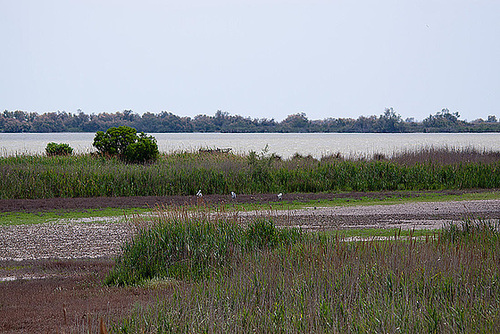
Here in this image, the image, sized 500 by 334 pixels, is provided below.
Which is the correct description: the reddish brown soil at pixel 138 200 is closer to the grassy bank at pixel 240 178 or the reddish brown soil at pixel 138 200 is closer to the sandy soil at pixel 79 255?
the sandy soil at pixel 79 255

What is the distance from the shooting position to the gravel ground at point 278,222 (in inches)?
494

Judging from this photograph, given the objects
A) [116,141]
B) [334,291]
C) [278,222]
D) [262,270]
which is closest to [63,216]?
[278,222]

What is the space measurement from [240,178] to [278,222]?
35.0ft

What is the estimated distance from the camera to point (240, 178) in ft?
79.5

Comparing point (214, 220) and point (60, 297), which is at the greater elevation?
point (214, 220)

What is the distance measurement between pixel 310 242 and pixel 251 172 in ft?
51.1

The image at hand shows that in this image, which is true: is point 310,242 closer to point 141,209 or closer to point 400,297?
point 400,297

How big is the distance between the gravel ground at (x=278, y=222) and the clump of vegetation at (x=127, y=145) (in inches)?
573

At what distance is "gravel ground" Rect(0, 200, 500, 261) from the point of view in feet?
41.2

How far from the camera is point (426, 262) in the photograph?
7.58m

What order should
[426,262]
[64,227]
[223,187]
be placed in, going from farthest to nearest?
[223,187] → [64,227] → [426,262]

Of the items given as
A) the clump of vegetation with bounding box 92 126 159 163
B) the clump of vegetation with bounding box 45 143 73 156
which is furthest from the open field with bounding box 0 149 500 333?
the clump of vegetation with bounding box 45 143 73 156

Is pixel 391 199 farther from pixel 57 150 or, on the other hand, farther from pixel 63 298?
pixel 57 150

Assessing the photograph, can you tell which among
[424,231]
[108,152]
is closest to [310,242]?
[424,231]
